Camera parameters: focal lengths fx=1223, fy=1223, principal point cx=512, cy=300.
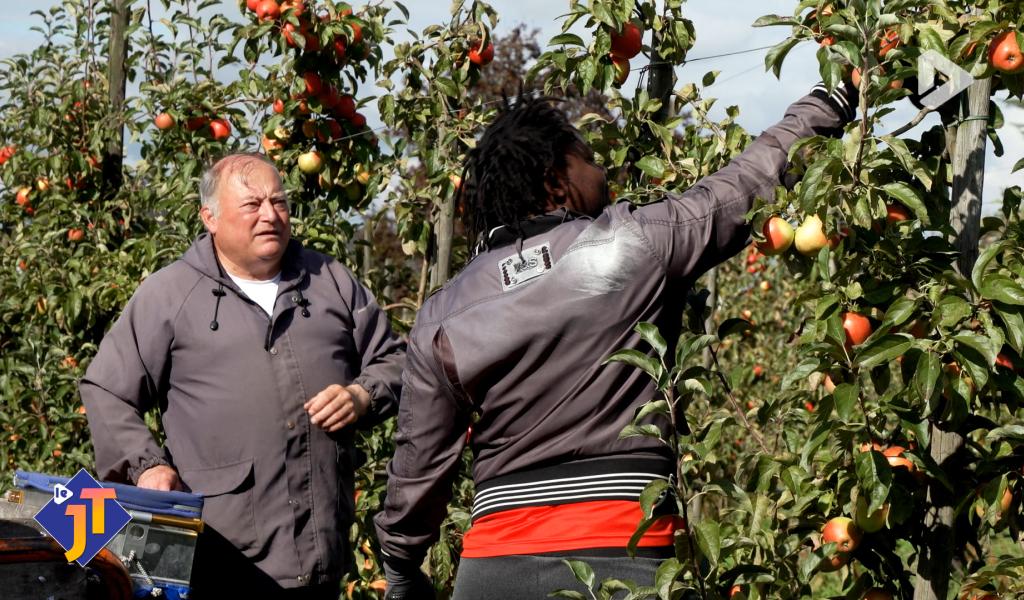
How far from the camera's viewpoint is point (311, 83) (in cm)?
418

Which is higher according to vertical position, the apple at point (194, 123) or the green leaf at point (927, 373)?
the apple at point (194, 123)

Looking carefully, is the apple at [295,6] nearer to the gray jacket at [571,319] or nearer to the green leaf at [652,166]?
the green leaf at [652,166]

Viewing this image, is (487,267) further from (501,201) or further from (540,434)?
(540,434)

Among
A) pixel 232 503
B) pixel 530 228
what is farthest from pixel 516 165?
pixel 232 503

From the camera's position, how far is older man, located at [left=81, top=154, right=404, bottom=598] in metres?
2.83

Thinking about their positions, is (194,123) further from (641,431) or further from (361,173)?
(641,431)

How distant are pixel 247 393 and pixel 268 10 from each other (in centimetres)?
165

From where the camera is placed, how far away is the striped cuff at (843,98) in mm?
2227

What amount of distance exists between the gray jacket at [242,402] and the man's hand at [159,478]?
40 mm

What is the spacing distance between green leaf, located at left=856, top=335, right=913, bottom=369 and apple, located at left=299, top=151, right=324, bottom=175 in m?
2.59

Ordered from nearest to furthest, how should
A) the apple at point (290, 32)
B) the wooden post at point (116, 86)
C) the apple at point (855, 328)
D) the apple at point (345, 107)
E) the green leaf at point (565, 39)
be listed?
the apple at point (855, 328)
the green leaf at point (565, 39)
the apple at point (290, 32)
the apple at point (345, 107)
the wooden post at point (116, 86)

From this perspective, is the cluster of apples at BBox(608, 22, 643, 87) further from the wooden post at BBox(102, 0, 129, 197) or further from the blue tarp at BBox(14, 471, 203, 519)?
the wooden post at BBox(102, 0, 129, 197)

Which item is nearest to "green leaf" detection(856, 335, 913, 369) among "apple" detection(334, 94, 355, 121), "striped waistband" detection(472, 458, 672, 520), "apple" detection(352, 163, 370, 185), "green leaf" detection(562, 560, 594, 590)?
"striped waistband" detection(472, 458, 672, 520)

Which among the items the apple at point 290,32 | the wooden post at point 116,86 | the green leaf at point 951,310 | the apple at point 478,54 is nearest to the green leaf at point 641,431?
the green leaf at point 951,310
